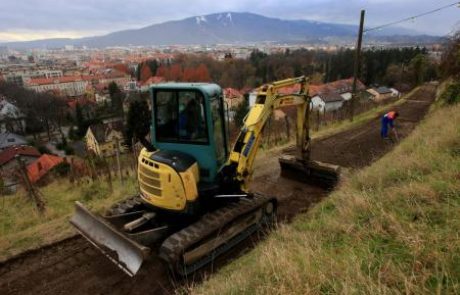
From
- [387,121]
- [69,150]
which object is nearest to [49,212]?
[387,121]

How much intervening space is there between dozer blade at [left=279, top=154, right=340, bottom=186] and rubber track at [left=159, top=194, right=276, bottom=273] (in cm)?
262

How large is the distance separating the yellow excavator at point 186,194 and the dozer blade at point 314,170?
2661mm

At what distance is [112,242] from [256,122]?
3212mm

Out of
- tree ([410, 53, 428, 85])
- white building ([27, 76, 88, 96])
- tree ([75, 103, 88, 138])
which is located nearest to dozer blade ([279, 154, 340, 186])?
tree ([75, 103, 88, 138])

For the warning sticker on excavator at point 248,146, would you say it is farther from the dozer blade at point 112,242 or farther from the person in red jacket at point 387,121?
the person in red jacket at point 387,121

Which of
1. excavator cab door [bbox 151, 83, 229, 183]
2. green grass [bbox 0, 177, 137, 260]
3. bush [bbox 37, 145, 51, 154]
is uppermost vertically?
excavator cab door [bbox 151, 83, 229, 183]

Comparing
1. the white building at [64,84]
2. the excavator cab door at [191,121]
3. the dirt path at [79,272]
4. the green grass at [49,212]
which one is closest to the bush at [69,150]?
the green grass at [49,212]

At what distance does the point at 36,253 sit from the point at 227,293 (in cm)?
437

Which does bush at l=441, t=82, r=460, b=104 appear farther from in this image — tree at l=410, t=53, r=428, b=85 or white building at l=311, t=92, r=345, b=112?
white building at l=311, t=92, r=345, b=112

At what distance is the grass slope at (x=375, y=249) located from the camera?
2.71 metres

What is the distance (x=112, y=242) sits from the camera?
5.25 m

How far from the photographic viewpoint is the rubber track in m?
4.91

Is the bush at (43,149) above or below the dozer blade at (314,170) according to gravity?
below

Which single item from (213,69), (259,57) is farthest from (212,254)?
(259,57)
